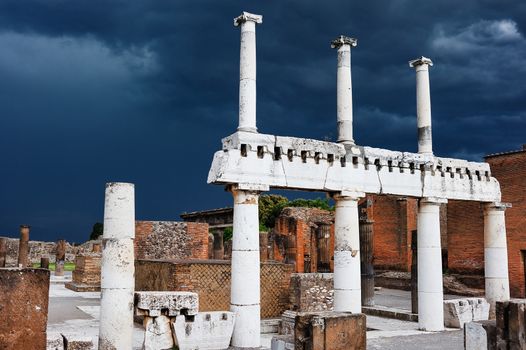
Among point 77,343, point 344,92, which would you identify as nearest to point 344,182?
point 344,92

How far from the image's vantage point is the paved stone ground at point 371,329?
11.7 m

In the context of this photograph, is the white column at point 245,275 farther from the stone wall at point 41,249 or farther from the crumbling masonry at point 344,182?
the stone wall at point 41,249

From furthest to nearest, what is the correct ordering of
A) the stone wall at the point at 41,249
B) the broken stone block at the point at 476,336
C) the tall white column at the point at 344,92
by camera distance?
the stone wall at the point at 41,249 → the tall white column at the point at 344,92 → the broken stone block at the point at 476,336

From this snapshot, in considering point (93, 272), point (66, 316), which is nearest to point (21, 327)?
point (66, 316)

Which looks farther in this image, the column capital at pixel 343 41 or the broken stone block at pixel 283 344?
the column capital at pixel 343 41

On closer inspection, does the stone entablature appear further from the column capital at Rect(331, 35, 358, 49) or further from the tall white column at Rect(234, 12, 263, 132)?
the column capital at Rect(331, 35, 358, 49)

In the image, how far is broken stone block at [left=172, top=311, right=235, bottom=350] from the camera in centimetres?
1095

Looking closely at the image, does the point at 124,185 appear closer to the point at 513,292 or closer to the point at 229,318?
the point at 229,318

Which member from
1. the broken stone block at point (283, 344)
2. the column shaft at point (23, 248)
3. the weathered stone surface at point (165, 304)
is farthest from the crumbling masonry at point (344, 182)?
the column shaft at point (23, 248)

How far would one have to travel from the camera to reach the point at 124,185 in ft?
33.9

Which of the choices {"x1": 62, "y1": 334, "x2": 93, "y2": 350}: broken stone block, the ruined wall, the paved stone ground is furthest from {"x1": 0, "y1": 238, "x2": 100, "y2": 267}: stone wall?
{"x1": 62, "y1": 334, "x2": 93, "y2": 350}: broken stone block

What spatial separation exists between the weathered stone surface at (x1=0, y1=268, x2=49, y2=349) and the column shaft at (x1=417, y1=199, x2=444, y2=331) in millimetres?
9821

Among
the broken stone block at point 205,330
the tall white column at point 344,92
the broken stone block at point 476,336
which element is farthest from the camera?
the tall white column at point 344,92

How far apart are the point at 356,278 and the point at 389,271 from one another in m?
17.3
